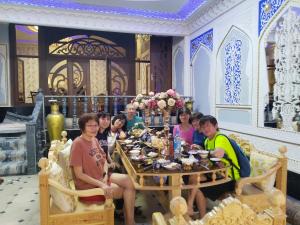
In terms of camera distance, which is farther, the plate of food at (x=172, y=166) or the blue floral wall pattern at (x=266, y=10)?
the blue floral wall pattern at (x=266, y=10)

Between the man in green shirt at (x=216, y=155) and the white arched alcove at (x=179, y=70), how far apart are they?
413cm

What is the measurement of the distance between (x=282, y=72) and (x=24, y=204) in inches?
144

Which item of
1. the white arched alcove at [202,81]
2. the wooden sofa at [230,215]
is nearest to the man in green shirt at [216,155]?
the wooden sofa at [230,215]

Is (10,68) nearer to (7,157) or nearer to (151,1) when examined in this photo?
(7,157)

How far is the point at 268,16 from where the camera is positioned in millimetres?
3594

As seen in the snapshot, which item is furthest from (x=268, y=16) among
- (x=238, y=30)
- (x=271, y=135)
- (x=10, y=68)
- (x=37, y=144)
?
(x=10, y=68)

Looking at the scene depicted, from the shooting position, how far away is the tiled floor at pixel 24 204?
9.07 ft

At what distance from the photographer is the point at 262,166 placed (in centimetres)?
260

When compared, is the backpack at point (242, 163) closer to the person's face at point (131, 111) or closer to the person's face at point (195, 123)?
the person's face at point (195, 123)

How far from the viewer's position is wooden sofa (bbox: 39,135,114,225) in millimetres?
1802

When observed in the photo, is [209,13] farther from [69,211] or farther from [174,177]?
[69,211]

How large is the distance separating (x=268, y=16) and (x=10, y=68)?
5.65m

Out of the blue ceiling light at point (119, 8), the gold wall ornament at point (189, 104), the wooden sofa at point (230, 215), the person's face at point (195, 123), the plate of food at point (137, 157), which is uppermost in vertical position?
the blue ceiling light at point (119, 8)

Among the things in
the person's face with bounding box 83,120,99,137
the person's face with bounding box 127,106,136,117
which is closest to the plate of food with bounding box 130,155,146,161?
the person's face with bounding box 83,120,99,137
